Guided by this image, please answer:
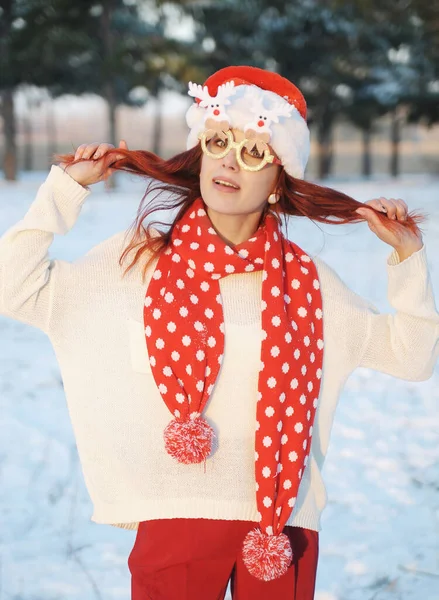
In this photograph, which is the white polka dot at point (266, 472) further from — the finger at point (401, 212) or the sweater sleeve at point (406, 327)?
the finger at point (401, 212)

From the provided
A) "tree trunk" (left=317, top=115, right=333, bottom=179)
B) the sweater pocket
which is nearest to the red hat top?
the sweater pocket

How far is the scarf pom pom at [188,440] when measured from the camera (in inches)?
69.6

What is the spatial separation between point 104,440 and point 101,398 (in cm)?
10

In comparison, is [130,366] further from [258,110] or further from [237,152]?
[258,110]

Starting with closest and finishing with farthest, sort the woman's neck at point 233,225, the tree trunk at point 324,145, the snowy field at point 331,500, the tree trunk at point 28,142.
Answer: the woman's neck at point 233,225 < the snowy field at point 331,500 < the tree trunk at point 324,145 < the tree trunk at point 28,142

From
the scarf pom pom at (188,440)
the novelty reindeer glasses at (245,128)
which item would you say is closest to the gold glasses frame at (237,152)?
the novelty reindeer glasses at (245,128)

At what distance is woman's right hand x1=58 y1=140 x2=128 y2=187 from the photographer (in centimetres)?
190

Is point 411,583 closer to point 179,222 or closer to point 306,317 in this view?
point 306,317

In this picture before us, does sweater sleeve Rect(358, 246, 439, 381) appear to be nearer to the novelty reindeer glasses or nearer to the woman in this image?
the woman

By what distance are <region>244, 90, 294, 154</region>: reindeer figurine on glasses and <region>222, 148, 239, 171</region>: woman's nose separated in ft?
0.14

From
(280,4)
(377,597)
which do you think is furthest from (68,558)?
(280,4)

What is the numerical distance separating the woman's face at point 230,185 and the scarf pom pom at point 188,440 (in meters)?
0.51

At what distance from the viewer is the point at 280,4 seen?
2759 cm

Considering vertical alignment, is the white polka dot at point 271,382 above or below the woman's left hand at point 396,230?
below
